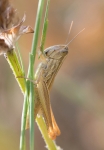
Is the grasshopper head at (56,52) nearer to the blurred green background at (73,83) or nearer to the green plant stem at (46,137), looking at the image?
the green plant stem at (46,137)

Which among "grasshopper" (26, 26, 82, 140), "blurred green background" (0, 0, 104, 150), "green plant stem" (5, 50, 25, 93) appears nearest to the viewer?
"green plant stem" (5, 50, 25, 93)

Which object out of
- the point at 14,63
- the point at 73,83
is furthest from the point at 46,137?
the point at 73,83

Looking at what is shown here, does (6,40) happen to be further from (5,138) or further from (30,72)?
(5,138)

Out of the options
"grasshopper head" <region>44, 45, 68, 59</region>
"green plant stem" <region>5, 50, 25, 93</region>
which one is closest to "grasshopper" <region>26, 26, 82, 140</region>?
"grasshopper head" <region>44, 45, 68, 59</region>

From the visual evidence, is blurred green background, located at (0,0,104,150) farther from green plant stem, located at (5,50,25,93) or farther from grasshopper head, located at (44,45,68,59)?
green plant stem, located at (5,50,25,93)

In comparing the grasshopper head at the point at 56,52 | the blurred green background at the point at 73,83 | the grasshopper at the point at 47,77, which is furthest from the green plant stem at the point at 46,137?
the blurred green background at the point at 73,83

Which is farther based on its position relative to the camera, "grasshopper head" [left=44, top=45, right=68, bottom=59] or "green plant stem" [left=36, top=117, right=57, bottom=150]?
"grasshopper head" [left=44, top=45, right=68, bottom=59]
